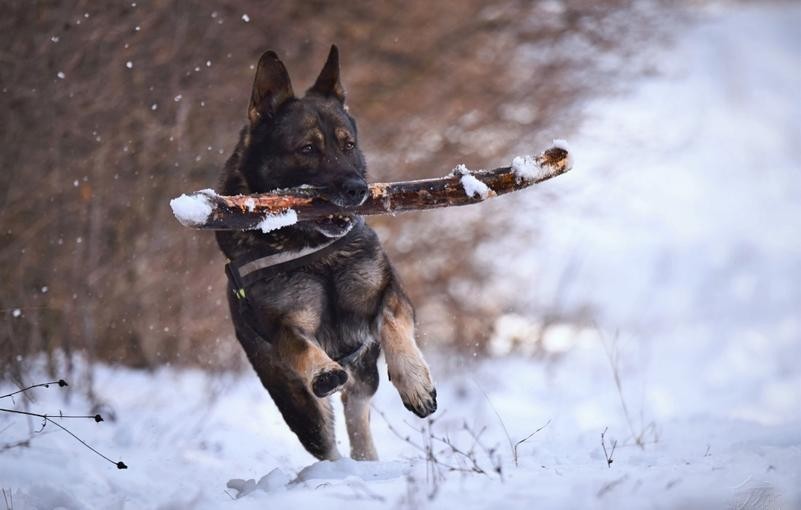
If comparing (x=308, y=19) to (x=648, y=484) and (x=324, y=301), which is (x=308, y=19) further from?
(x=648, y=484)

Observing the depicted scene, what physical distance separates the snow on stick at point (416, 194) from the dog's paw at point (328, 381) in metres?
0.70

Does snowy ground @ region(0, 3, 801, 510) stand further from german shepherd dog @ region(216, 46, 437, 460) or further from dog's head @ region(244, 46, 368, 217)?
dog's head @ region(244, 46, 368, 217)

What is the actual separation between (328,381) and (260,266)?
84 centimetres

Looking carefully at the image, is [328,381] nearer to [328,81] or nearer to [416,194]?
[416,194]

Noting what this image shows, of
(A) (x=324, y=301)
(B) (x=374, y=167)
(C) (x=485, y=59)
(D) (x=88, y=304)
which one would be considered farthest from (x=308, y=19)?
(A) (x=324, y=301)

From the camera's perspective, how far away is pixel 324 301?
4.05 metres

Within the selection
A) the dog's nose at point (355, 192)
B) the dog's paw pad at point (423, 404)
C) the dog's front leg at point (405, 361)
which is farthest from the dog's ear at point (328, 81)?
the dog's paw pad at point (423, 404)

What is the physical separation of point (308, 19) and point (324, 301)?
204 inches

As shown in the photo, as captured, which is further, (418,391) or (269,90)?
(269,90)

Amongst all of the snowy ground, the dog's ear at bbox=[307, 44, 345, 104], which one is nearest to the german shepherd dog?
the dog's ear at bbox=[307, 44, 345, 104]

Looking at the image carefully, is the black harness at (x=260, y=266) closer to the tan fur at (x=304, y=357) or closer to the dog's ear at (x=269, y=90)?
the tan fur at (x=304, y=357)

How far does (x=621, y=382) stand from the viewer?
8758mm

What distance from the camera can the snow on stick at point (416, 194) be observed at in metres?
3.54

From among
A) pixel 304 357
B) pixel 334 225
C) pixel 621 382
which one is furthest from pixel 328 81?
pixel 621 382
